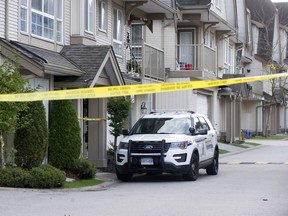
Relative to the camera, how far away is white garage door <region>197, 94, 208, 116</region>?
33906mm

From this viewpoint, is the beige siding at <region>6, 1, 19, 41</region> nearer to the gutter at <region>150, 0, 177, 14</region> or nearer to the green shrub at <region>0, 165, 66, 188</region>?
the green shrub at <region>0, 165, 66, 188</region>

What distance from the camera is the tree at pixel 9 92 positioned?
47.1 feet

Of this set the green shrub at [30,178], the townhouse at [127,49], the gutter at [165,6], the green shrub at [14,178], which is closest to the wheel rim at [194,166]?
the townhouse at [127,49]

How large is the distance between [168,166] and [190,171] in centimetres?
70

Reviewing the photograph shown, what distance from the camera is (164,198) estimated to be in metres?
13.5

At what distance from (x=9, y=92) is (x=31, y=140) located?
1.42m

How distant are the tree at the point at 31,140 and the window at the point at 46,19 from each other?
3130 millimetres

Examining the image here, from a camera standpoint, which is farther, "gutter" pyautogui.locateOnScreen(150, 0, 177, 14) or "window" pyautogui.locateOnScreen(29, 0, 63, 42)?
"gutter" pyautogui.locateOnScreen(150, 0, 177, 14)

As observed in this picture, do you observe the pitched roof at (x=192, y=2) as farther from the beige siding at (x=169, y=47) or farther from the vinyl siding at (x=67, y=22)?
the vinyl siding at (x=67, y=22)

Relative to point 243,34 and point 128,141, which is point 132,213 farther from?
point 243,34

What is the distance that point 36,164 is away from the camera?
15453 mm

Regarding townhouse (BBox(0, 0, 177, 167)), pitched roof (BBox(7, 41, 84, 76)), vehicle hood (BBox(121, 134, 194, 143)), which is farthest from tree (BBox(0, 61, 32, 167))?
vehicle hood (BBox(121, 134, 194, 143))

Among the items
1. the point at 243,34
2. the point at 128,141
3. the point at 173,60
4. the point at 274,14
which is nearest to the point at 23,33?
the point at 128,141

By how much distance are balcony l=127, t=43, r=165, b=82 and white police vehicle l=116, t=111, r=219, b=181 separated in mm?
6453
